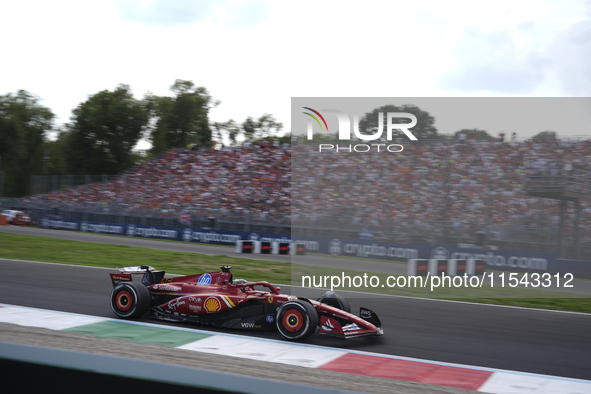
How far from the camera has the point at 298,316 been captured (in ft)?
19.3

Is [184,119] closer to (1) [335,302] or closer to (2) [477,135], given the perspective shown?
(2) [477,135]

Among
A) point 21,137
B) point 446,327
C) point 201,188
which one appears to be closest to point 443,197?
point 446,327

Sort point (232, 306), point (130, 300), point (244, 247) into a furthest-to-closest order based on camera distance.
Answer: point (244, 247), point (130, 300), point (232, 306)

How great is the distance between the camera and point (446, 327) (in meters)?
7.30

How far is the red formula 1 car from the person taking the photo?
5914 millimetres

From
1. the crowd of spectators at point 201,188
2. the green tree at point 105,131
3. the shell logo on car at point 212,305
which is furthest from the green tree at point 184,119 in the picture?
the shell logo on car at point 212,305

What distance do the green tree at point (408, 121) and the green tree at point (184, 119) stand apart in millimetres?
29554

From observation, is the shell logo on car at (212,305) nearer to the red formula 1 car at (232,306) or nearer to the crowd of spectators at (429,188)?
the red formula 1 car at (232,306)

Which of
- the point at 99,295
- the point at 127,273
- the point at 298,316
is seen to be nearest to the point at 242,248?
the point at 99,295

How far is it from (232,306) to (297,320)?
0.89m

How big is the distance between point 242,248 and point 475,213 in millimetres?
7553

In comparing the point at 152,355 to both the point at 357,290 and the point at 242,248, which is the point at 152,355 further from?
the point at 242,248

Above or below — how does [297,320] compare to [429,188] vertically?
below

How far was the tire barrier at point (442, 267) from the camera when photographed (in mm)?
11617
